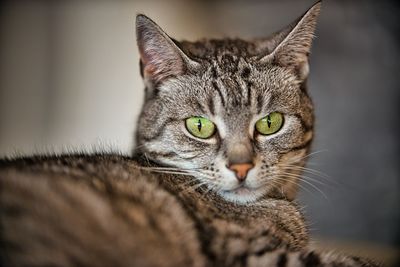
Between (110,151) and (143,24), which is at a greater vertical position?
(143,24)

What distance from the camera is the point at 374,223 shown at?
14.1 feet

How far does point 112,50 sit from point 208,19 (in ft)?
3.36

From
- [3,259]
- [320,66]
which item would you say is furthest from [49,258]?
[320,66]

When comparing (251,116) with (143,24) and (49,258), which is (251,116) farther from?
(49,258)

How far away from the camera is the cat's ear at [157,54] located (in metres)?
2.34

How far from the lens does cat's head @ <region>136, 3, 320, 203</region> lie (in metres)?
2.20

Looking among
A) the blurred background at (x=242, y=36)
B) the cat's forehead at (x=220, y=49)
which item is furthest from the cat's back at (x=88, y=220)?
the blurred background at (x=242, y=36)

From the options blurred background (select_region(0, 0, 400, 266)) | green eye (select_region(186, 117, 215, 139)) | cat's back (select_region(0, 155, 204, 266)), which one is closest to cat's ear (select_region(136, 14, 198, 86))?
green eye (select_region(186, 117, 215, 139))

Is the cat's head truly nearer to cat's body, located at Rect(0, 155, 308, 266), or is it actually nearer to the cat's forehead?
the cat's forehead

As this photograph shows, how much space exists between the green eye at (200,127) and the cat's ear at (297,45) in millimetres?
402

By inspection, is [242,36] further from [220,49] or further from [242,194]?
[242,194]

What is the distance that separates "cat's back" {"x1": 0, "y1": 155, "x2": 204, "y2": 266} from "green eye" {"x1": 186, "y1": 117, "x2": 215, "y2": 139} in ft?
1.23

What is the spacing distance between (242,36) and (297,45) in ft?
7.21

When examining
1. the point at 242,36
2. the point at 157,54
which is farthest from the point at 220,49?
the point at 242,36
